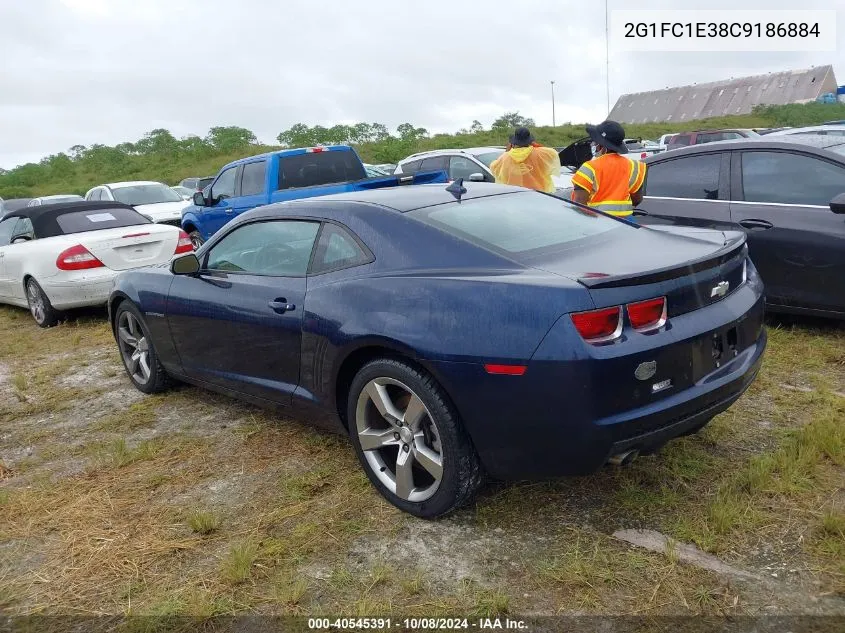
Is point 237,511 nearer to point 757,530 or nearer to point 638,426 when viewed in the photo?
point 638,426

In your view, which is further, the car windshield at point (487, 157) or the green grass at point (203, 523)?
the car windshield at point (487, 157)

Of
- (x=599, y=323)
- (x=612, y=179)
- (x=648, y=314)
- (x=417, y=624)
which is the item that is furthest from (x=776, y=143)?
(x=417, y=624)

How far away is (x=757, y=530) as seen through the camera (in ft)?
9.52

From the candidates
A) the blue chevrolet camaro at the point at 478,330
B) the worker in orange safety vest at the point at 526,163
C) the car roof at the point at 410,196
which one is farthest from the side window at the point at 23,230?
the car roof at the point at 410,196

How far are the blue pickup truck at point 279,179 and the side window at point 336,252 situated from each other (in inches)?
207

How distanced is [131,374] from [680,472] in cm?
391

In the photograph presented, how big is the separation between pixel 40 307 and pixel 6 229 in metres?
1.68

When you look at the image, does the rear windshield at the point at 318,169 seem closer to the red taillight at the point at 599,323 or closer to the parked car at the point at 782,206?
→ the parked car at the point at 782,206

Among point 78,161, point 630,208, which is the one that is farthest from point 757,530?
point 78,161

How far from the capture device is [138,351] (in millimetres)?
5281

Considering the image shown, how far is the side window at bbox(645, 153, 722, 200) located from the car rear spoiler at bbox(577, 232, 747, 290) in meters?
2.65

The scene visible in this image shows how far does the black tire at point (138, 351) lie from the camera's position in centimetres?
506

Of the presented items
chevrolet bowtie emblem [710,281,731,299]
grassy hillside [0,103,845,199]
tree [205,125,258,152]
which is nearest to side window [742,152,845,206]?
chevrolet bowtie emblem [710,281,731,299]

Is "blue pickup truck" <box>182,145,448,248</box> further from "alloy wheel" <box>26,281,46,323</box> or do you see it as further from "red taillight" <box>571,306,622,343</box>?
"red taillight" <box>571,306,622,343</box>
